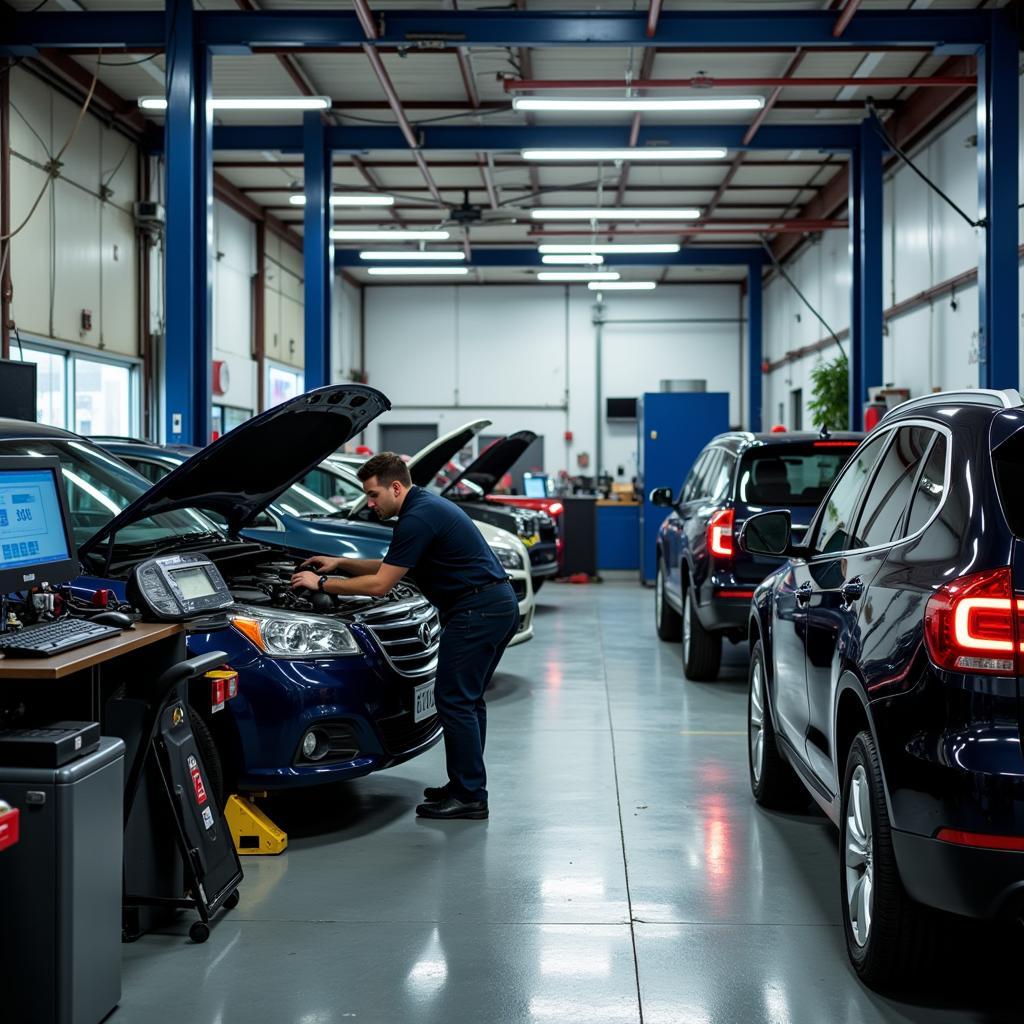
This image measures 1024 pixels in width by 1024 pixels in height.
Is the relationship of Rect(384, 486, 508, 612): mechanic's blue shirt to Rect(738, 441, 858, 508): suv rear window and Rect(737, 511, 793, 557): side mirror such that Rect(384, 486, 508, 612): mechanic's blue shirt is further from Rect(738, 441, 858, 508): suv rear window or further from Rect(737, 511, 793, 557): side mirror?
Rect(738, 441, 858, 508): suv rear window

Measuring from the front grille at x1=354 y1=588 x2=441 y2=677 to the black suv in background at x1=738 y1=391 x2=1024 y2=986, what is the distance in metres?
1.61

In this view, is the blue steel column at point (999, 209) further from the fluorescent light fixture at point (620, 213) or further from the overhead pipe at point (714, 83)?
the fluorescent light fixture at point (620, 213)

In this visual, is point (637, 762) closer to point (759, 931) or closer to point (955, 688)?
point (759, 931)

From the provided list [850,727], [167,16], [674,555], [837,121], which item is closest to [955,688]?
[850,727]

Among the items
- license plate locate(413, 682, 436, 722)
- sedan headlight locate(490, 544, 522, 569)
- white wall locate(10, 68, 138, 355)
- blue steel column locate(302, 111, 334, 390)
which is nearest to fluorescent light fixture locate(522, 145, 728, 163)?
blue steel column locate(302, 111, 334, 390)

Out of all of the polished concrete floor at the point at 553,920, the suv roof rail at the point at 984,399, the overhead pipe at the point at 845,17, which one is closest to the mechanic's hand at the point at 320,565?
the polished concrete floor at the point at 553,920

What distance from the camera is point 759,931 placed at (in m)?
3.69

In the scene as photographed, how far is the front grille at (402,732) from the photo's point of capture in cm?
452

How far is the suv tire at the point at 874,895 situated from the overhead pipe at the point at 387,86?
8413 millimetres

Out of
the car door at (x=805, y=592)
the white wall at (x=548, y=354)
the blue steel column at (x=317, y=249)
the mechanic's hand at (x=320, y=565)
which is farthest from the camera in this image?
the white wall at (x=548, y=354)

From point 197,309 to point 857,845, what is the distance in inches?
340

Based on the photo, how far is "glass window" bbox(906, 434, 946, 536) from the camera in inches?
117

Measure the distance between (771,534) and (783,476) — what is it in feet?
11.2

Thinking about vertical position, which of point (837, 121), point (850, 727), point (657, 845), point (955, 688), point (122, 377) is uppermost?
point (837, 121)
